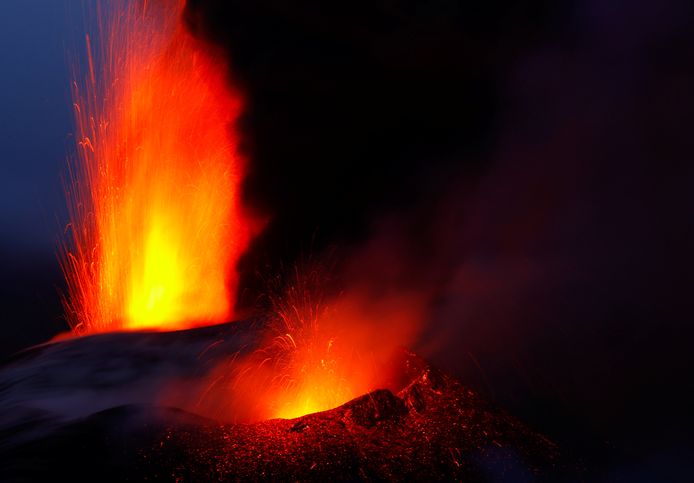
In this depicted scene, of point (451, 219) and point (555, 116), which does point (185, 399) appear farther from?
point (555, 116)

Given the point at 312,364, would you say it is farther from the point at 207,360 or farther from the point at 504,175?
the point at 504,175

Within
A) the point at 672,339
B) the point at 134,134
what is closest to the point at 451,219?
the point at 672,339

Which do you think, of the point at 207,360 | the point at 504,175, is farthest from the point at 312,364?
the point at 504,175

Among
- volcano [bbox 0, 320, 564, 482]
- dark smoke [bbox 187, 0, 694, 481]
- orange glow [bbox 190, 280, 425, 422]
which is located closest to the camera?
volcano [bbox 0, 320, 564, 482]

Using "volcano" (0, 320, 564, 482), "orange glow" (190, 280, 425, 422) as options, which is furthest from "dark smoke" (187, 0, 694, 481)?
"volcano" (0, 320, 564, 482)

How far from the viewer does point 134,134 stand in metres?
12.8

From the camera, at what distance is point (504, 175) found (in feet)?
33.4

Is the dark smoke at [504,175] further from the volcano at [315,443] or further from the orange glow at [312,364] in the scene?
the volcano at [315,443]

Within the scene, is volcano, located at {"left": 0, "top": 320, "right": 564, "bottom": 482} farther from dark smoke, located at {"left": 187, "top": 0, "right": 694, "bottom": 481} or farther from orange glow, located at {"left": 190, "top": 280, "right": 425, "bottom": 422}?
dark smoke, located at {"left": 187, "top": 0, "right": 694, "bottom": 481}

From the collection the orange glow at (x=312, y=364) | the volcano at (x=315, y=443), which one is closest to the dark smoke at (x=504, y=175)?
the orange glow at (x=312, y=364)

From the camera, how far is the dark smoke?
6891mm

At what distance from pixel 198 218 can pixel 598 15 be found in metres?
7.98

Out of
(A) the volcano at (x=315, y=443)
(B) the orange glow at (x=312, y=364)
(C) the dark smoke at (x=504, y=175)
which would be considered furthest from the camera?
(C) the dark smoke at (x=504, y=175)

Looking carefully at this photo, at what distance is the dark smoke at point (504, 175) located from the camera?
689cm
